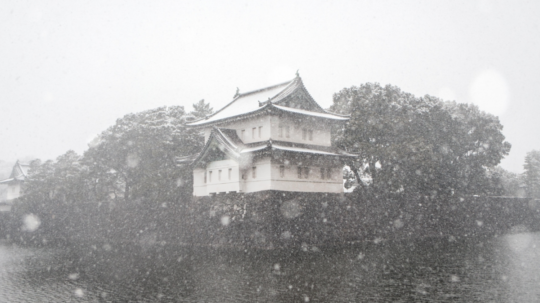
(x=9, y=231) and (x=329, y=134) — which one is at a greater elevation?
(x=329, y=134)

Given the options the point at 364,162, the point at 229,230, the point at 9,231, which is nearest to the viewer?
the point at 229,230

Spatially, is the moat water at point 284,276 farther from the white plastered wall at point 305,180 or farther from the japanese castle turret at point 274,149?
the japanese castle turret at point 274,149

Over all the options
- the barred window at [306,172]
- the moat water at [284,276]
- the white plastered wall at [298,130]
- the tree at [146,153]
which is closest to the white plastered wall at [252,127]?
the white plastered wall at [298,130]

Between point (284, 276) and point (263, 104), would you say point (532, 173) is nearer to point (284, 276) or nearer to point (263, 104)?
point (263, 104)

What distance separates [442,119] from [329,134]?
9834mm

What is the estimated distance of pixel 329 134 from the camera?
30.7 m

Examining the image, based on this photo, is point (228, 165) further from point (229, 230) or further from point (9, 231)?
point (9, 231)

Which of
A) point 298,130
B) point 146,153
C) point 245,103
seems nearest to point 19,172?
point 146,153

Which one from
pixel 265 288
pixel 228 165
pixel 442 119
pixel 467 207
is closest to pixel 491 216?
pixel 467 207

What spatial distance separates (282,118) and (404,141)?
348 inches

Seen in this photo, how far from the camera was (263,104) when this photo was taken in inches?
1069

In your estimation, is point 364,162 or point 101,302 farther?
point 364,162

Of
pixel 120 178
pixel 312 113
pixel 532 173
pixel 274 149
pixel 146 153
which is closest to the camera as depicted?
pixel 274 149

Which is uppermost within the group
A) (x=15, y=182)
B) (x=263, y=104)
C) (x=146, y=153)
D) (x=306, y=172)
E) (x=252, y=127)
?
(x=263, y=104)
